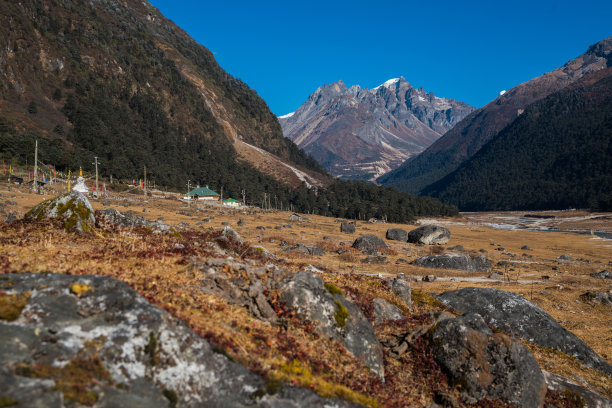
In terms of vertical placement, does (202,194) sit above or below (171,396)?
above

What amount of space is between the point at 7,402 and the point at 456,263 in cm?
3637

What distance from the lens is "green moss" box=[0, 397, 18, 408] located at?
4.21m

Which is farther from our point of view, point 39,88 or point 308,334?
point 39,88

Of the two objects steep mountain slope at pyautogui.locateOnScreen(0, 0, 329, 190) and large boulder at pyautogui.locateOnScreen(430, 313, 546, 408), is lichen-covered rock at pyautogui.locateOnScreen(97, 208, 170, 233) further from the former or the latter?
steep mountain slope at pyautogui.locateOnScreen(0, 0, 329, 190)

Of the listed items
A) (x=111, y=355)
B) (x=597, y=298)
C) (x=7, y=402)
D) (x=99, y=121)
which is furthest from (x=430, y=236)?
(x=99, y=121)

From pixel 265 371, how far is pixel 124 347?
8.89 feet

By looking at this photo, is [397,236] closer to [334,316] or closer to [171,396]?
[334,316]

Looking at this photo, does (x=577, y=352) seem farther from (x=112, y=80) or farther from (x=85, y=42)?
(x=85, y=42)

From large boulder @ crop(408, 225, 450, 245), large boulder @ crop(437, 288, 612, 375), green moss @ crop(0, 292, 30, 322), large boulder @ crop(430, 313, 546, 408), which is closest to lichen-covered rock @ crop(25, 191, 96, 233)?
green moss @ crop(0, 292, 30, 322)

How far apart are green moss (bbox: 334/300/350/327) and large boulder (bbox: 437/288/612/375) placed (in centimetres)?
904

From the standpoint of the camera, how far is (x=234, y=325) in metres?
8.28

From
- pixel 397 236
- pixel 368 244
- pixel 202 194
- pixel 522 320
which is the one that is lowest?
pixel 397 236

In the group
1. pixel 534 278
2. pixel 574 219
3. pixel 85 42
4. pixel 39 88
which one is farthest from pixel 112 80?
pixel 574 219

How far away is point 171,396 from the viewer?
18.8 ft
